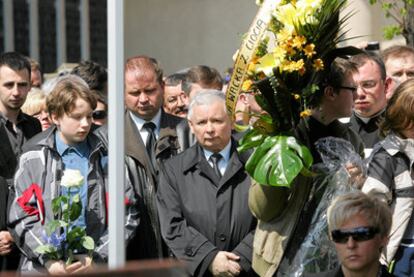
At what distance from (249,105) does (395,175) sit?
128 centimetres

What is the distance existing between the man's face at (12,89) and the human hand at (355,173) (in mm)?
3200

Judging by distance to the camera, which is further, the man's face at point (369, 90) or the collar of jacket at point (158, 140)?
the man's face at point (369, 90)

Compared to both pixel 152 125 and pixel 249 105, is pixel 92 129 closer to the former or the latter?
pixel 152 125

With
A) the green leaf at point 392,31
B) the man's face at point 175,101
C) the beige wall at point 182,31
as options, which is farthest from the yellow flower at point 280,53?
the beige wall at point 182,31

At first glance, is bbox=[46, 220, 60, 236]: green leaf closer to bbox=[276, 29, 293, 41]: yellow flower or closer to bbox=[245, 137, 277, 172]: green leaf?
bbox=[245, 137, 277, 172]: green leaf

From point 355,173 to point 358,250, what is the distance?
51 cm

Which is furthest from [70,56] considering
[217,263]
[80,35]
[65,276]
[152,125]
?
[65,276]

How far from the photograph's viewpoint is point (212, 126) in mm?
6066

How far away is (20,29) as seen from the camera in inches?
691

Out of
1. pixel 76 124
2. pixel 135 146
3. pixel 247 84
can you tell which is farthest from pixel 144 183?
pixel 247 84

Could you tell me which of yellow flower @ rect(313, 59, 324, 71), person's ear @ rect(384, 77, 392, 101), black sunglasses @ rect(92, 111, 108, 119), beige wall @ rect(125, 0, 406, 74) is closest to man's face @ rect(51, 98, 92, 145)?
black sunglasses @ rect(92, 111, 108, 119)

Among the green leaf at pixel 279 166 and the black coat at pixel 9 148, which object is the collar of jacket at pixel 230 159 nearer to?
the green leaf at pixel 279 166

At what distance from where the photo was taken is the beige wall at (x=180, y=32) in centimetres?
1706

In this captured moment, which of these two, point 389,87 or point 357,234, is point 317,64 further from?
point 389,87
